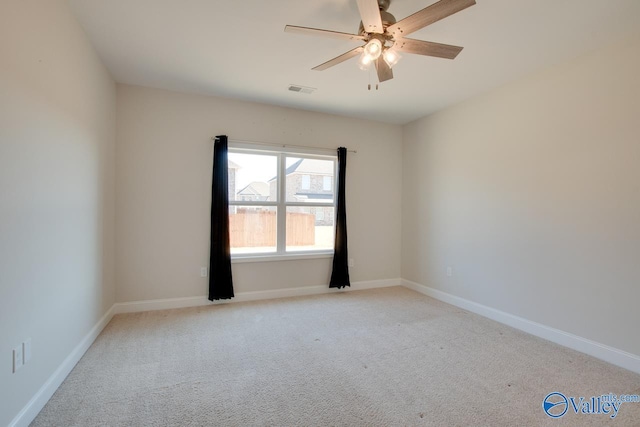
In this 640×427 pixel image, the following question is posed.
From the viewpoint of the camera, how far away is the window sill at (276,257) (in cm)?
392

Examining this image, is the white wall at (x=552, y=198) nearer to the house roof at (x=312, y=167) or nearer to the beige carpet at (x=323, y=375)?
the beige carpet at (x=323, y=375)

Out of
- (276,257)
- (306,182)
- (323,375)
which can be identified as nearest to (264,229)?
(276,257)

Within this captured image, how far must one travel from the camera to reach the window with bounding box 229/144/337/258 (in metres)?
4.00

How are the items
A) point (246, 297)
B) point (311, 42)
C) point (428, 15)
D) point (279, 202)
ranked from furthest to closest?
point (279, 202) → point (246, 297) → point (311, 42) → point (428, 15)

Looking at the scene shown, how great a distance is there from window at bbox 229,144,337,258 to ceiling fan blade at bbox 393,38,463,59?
2411 mm

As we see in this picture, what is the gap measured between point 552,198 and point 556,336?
1.30 m

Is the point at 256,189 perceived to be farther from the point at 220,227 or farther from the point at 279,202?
the point at 220,227

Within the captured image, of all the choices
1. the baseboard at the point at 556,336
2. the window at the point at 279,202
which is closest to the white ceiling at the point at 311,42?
the window at the point at 279,202

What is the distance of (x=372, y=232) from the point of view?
15.5 ft

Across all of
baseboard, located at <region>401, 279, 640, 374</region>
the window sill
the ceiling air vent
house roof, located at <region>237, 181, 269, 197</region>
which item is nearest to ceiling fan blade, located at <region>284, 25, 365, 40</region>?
the ceiling air vent

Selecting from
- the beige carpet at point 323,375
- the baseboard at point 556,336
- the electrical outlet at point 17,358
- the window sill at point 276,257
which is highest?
the window sill at point 276,257

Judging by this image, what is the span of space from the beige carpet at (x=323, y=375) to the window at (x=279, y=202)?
1.11 meters

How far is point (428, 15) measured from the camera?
67.2 inches

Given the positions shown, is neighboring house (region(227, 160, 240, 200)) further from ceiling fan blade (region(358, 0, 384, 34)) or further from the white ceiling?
ceiling fan blade (region(358, 0, 384, 34))
